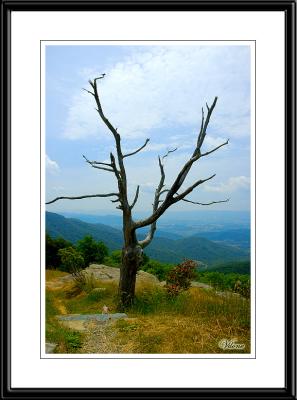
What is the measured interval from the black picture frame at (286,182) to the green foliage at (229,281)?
89cm

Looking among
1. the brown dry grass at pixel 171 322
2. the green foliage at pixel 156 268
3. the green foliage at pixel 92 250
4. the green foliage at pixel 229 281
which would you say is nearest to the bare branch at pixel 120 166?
the brown dry grass at pixel 171 322

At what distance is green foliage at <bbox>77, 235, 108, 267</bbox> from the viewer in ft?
25.8

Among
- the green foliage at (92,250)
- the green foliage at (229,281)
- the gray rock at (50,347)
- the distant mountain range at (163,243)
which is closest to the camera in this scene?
the gray rock at (50,347)

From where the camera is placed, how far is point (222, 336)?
12.4 feet

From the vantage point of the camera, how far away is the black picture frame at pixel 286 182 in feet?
10.9

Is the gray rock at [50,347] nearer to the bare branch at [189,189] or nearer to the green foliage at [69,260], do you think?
the bare branch at [189,189]

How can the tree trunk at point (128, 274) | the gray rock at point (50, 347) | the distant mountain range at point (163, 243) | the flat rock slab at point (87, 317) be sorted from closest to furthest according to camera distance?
the gray rock at point (50, 347)
the flat rock slab at point (87, 317)
the tree trunk at point (128, 274)
the distant mountain range at point (163, 243)

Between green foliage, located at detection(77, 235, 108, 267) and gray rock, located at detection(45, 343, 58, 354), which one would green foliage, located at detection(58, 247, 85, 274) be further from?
gray rock, located at detection(45, 343, 58, 354)

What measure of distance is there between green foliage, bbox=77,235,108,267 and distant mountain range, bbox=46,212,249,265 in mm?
297

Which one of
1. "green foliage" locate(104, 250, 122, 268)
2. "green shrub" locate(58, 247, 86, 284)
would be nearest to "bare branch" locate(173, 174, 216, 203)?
"green shrub" locate(58, 247, 86, 284)

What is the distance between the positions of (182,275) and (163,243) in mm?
2154

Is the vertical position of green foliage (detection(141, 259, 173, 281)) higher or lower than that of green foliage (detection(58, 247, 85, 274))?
lower

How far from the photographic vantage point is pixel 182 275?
210 inches

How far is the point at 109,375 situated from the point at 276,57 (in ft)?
10.7
